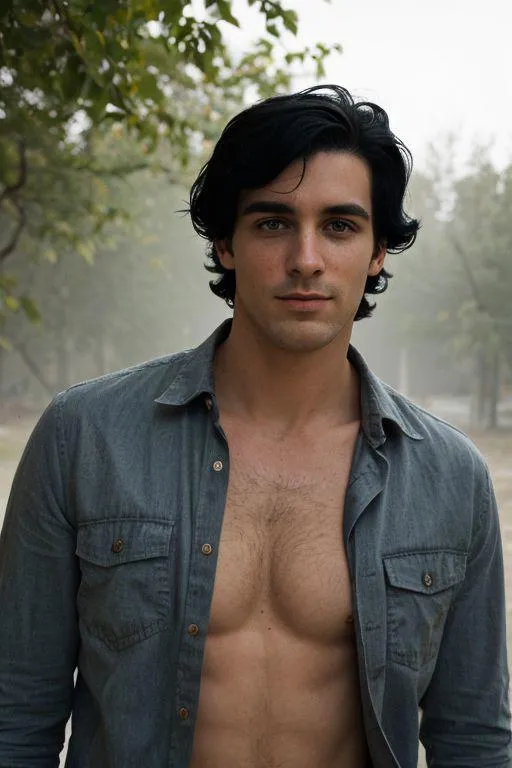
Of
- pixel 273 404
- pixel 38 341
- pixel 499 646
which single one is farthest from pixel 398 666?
pixel 38 341

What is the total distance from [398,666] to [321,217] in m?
0.92

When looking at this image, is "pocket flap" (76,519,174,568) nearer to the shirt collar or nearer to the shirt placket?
the shirt placket

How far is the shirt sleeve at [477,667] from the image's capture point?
6.37 ft

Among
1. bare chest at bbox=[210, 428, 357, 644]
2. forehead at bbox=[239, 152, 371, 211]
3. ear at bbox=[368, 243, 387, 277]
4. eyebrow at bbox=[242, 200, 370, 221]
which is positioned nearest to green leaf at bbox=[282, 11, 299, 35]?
ear at bbox=[368, 243, 387, 277]

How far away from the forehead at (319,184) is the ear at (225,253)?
17cm

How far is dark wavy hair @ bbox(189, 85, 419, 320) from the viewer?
1.93m

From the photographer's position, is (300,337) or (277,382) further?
(277,382)

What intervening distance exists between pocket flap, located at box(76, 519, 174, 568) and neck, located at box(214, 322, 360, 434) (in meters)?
0.35

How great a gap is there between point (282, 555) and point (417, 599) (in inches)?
11.6

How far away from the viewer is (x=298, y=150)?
1.91m

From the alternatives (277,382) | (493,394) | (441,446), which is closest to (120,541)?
(277,382)

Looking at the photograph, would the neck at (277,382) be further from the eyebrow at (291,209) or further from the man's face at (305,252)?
the eyebrow at (291,209)

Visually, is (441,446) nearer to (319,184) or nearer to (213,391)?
(213,391)

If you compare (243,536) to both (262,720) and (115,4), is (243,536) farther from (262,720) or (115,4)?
(115,4)
